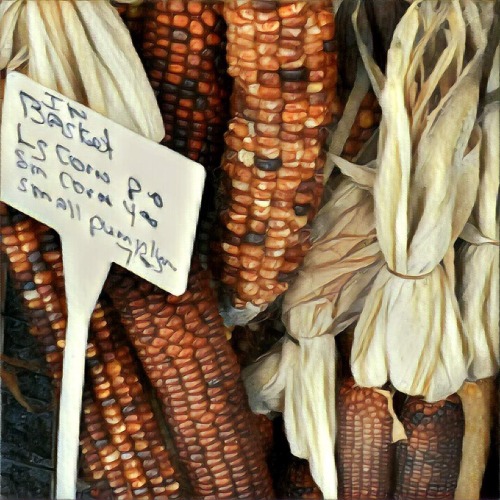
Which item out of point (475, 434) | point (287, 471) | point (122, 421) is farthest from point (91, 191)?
point (475, 434)

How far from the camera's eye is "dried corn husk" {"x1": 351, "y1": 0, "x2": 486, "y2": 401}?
602mm

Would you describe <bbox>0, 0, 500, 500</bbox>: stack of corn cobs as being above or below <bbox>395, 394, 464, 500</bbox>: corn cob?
above

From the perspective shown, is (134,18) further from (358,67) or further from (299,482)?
(299,482)

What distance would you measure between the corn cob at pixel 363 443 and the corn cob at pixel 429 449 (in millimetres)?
17

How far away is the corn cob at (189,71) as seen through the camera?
0.59 meters

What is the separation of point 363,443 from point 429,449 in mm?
68

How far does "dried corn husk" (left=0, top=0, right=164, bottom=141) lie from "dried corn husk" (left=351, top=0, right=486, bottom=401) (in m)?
0.20

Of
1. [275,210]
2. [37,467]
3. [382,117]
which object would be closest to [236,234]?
[275,210]

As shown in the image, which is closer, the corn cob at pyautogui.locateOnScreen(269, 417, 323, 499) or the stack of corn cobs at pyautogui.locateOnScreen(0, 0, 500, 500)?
the stack of corn cobs at pyautogui.locateOnScreen(0, 0, 500, 500)

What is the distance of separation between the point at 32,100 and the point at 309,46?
242mm

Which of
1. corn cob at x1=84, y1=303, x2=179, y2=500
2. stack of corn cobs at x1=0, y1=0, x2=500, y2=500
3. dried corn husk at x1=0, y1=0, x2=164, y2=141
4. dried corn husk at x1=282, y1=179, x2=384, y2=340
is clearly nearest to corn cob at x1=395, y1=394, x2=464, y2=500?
stack of corn cobs at x1=0, y1=0, x2=500, y2=500

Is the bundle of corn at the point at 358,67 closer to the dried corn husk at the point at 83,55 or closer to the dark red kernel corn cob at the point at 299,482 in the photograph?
the dried corn husk at the point at 83,55

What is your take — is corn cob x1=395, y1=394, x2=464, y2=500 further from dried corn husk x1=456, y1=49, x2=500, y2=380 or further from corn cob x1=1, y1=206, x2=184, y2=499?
corn cob x1=1, y1=206, x2=184, y2=499

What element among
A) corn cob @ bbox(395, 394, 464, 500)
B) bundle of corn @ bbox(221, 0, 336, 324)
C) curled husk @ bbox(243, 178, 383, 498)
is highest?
bundle of corn @ bbox(221, 0, 336, 324)
